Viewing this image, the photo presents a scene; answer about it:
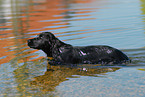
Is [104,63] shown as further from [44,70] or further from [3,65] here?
[3,65]

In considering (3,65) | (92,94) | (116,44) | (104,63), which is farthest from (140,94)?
(116,44)

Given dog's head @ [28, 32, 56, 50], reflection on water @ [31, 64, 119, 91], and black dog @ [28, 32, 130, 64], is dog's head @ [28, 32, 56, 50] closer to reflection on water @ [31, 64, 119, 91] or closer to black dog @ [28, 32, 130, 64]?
black dog @ [28, 32, 130, 64]

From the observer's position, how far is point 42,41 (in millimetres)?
11312

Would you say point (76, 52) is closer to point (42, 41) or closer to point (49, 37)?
point (49, 37)

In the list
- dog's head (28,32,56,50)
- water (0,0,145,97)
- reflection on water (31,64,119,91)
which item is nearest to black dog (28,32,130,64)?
dog's head (28,32,56,50)

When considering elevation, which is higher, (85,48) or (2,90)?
(85,48)

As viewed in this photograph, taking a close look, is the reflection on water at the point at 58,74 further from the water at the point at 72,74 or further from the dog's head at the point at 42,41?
the dog's head at the point at 42,41

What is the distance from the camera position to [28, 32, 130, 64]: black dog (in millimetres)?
10938

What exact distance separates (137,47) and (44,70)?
4.83 meters

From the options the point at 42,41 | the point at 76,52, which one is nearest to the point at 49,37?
the point at 42,41

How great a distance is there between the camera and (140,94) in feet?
25.5

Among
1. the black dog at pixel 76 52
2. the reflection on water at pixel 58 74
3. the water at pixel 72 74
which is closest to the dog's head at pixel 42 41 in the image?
the black dog at pixel 76 52

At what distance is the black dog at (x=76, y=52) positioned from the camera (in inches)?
431

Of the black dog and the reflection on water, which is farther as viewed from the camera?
the black dog
